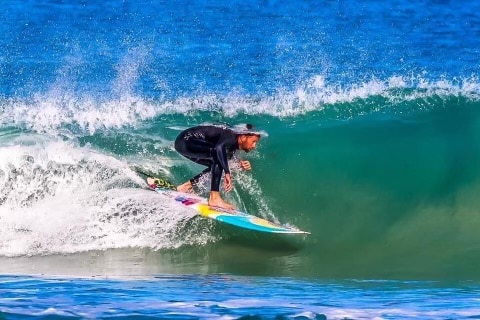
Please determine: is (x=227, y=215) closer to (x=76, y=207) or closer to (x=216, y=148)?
(x=216, y=148)

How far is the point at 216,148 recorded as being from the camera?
9.51m

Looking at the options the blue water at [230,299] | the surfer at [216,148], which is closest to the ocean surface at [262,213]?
the blue water at [230,299]

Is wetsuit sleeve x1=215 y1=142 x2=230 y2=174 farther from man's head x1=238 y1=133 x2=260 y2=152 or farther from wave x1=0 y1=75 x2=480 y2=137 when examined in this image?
wave x1=0 y1=75 x2=480 y2=137

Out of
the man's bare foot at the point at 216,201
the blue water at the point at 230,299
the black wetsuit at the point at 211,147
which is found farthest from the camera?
the man's bare foot at the point at 216,201

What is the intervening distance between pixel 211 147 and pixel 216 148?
0.37 meters

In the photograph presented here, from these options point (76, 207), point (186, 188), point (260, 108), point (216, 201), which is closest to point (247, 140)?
point (216, 201)

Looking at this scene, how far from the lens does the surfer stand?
9.52 meters

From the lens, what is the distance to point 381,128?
12484 millimetres

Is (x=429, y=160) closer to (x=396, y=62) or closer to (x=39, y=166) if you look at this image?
(x=39, y=166)

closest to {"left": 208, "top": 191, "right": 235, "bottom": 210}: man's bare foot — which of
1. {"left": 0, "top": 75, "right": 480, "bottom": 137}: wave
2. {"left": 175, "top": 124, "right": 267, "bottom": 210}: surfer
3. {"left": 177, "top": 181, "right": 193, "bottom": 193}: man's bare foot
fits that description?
{"left": 175, "top": 124, "right": 267, "bottom": 210}: surfer

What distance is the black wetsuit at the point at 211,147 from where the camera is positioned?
9.52m

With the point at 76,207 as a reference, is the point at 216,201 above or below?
above

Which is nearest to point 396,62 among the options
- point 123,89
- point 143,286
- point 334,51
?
point 334,51

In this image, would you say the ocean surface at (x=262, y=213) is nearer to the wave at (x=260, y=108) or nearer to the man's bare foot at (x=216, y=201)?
the wave at (x=260, y=108)
